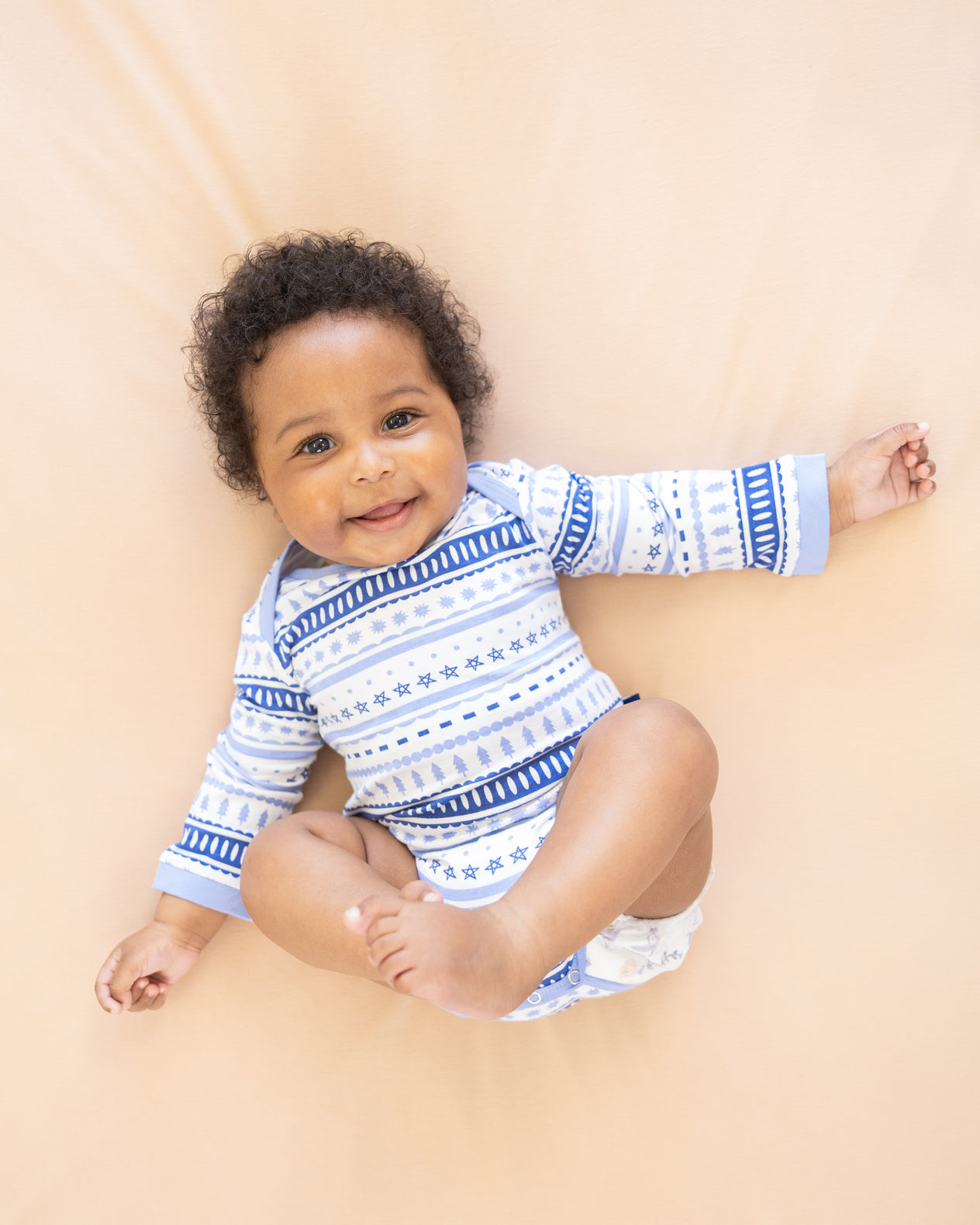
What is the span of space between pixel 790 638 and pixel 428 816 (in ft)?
1.55

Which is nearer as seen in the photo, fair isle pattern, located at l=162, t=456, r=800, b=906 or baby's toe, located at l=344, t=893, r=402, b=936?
baby's toe, located at l=344, t=893, r=402, b=936

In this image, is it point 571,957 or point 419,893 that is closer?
point 419,893

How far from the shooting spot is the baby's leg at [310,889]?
862mm

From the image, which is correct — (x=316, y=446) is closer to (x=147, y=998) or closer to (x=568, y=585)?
(x=568, y=585)

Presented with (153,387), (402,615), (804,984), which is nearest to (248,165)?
(153,387)

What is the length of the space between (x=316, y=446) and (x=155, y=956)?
A: 2.00 feet

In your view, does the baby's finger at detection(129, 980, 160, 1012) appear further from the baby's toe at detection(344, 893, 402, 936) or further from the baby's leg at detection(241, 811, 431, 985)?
the baby's toe at detection(344, 893, 402, 936)

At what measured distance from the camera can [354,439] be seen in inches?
37.3

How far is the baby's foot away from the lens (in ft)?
2.37

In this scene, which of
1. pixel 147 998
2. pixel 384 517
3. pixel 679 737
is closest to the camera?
pixel 679 737


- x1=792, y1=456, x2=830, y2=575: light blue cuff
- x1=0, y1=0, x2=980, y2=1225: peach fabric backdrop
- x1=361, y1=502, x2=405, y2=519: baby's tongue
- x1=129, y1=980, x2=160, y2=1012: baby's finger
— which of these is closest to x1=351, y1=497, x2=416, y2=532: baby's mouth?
x1=361, y1=502, x2=405, y2=519: baby's tongue

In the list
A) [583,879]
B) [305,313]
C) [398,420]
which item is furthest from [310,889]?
[305,313]

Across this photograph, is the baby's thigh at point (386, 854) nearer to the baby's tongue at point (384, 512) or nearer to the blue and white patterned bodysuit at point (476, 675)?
the blue and white patterned bodysuit at point (476, 675)

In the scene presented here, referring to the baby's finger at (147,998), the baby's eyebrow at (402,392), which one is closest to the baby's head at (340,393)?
the baby's eyebrow at (402,392)
